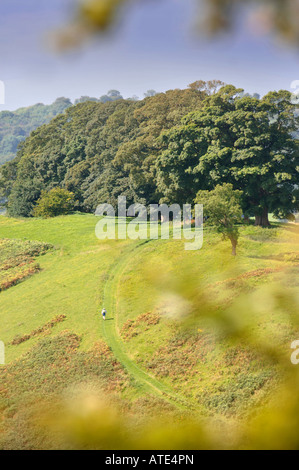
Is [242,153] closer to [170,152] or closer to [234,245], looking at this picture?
[170,152]

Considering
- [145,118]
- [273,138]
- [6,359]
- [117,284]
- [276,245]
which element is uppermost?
[145,118]

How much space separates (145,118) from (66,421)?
4299 centimetres

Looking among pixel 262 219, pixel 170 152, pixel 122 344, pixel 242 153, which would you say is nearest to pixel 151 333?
pixel 122 344

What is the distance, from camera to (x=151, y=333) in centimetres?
2155

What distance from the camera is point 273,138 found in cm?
3594

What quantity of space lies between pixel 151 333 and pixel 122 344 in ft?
5.89

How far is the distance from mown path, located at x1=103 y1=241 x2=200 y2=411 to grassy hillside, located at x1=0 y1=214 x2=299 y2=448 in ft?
0.26

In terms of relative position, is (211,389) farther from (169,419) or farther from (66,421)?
(66,421)

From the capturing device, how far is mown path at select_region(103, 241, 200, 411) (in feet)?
56.8

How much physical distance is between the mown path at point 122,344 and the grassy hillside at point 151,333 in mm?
80

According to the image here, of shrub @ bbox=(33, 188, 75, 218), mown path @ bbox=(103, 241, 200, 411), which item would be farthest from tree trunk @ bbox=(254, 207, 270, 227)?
shrub @ bbox=(33, 188, 75, 218)

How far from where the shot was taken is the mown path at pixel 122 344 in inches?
682

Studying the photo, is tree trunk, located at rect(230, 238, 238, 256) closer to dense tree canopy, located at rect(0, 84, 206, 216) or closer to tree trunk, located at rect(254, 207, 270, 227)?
tree trunk, located at rect(254, 207, 270, 227)

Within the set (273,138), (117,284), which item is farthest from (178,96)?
(117,284)
